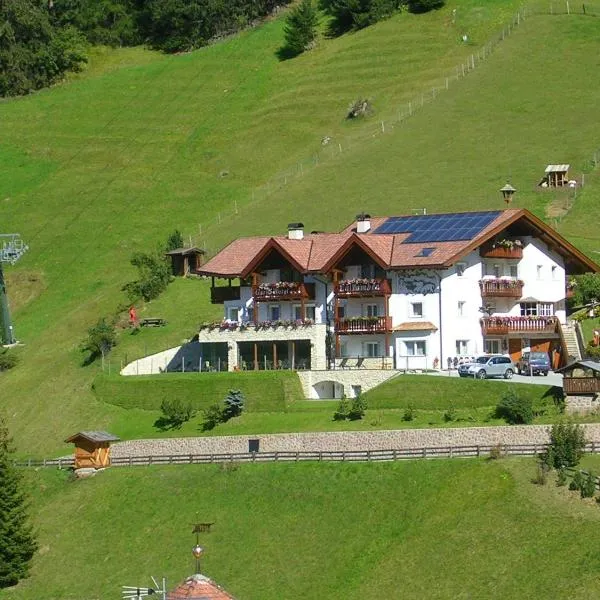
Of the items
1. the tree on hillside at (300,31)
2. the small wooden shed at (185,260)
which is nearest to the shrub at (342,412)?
the small wooden shed at (185,260)

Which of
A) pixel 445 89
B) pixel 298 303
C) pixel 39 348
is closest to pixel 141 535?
pixel 298 303

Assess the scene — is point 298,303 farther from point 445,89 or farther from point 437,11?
point 437,11

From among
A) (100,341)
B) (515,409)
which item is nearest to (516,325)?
(515,409)

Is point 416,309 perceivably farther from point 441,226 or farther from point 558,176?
point 558,176

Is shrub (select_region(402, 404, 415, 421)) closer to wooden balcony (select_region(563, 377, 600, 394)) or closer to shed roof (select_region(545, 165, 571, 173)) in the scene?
wooden balcony (select_region(563, 377, 600, 394))

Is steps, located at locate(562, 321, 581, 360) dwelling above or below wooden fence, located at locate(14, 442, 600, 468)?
above

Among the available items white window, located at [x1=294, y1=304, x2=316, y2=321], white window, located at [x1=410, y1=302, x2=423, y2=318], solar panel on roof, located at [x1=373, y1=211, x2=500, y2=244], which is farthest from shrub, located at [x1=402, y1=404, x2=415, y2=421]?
white window, located at [x1=294, y1=304, x2=316, y2=321]

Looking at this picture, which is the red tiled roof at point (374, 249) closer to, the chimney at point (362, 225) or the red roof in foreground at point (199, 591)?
the chimney at point (362, 225)
